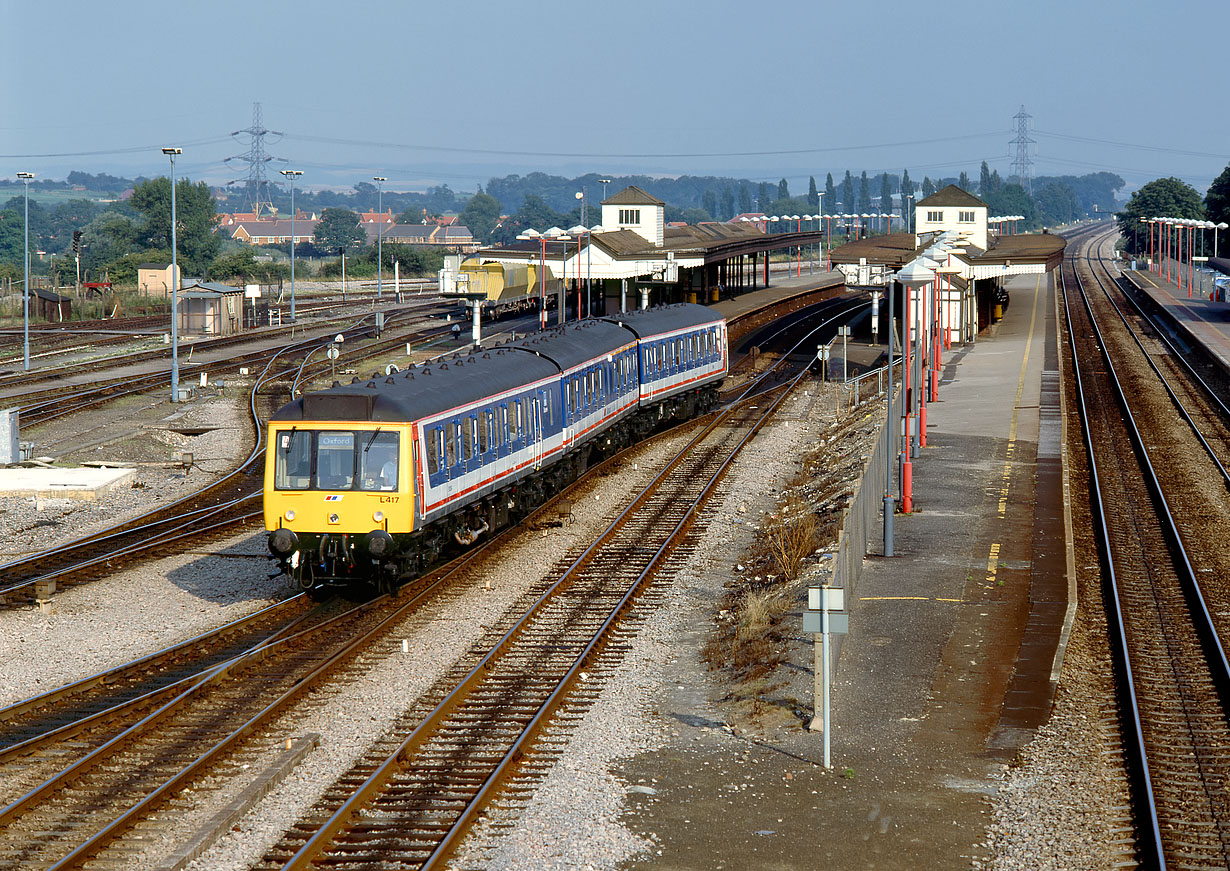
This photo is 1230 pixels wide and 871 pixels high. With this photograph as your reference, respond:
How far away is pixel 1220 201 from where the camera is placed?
158750mm

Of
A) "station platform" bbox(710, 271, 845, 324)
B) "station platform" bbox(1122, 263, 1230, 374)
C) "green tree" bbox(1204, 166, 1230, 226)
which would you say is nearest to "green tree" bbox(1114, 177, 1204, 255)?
"green tree" bbox(1204, 166, 1230, 226)

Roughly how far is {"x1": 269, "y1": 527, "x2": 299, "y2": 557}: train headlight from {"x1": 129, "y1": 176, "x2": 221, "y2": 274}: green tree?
112505 millimetres

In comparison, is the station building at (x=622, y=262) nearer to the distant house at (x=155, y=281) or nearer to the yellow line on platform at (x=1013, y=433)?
the yellow line on platform at (x=1013, y=433)

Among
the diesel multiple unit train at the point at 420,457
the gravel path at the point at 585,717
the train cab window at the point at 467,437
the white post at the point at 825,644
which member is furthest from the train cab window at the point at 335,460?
the white post at the point at 825,644


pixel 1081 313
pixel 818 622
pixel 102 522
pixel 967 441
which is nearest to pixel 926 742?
pixel 818 622

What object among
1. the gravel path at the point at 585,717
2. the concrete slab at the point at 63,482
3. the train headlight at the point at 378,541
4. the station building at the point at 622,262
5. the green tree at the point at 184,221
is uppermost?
the green tree at the point at 184,221

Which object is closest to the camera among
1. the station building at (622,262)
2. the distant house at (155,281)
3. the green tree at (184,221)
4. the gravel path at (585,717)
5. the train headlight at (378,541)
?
the gravel path at (585,717)

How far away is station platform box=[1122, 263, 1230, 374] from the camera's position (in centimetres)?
6356

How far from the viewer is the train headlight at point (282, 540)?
20.3 metres

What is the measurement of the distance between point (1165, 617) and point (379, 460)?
11.6m

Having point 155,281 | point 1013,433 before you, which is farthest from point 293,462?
point 155,281

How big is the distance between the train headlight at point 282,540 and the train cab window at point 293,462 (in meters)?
0.67

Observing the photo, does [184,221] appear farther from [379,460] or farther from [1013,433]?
[379,460]

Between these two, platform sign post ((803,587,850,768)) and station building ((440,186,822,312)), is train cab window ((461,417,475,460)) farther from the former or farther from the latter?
station building ((440,186,822,312))
